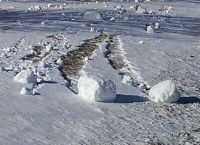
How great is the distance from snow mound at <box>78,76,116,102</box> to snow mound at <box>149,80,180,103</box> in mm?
956

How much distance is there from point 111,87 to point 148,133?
5.82 feet

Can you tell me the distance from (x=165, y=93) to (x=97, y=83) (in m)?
1.63

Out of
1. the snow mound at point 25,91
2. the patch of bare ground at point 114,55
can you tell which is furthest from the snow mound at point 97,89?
the patch of bare ground at point 114,55

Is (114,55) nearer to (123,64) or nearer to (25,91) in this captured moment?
(123,64)

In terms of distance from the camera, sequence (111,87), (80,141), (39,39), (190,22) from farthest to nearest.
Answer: (190,22) → (39,39) → (111,87) → (80,141)

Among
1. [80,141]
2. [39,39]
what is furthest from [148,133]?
[39,39]

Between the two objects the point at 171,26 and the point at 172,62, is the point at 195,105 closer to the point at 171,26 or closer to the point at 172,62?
the point at 172,62

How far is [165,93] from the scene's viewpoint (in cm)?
1158

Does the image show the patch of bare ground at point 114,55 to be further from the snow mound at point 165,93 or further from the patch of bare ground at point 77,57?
the snow mound at point 165,93

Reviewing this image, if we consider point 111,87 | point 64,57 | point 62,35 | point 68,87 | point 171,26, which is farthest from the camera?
point 171,26

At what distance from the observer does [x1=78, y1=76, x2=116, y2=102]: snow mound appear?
434 inches

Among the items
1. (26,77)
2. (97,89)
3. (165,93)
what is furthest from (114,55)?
(97,89)

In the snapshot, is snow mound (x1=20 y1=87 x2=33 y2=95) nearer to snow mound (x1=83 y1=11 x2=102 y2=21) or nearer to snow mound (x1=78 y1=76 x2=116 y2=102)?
snow mound (x1=78 y1=76 x2=116 y2=102)

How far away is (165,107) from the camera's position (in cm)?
1141
